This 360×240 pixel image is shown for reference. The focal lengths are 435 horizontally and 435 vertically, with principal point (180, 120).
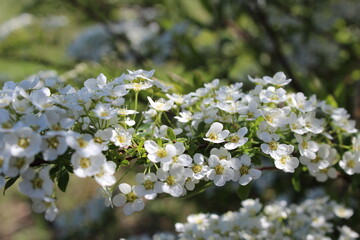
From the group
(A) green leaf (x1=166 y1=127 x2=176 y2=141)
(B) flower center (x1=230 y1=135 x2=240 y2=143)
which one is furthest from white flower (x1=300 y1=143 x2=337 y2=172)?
(A) green leaf (x1=166 y1=127 x2=176 y2=141)

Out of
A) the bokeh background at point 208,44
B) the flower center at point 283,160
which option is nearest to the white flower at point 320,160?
the flower center at point 283,160

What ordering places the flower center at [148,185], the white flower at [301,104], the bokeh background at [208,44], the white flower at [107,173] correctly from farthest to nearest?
1. the bokeh background at [208,44]
2. the white flower at [301,104]
3. the flower center at [148,185]
4. the white flower at [107,173]

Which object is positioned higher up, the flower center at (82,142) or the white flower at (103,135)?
the flower center at (82,142)

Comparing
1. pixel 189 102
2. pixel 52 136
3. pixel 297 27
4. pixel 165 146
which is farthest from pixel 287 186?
pixel 52 136

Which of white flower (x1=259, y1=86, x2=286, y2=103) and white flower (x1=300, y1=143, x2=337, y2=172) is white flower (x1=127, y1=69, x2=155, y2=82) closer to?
white flower (x1=259, y1=86, x2=286, y2=103)

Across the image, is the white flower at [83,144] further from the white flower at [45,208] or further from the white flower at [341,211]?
the white flower at [341,211]

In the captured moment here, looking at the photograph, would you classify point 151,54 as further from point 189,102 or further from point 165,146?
point 165,146
